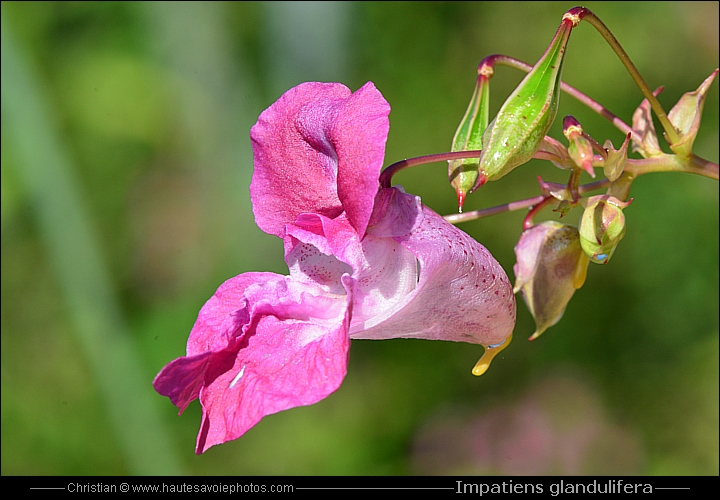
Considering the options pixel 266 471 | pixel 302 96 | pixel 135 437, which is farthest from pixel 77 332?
pixel 302 96

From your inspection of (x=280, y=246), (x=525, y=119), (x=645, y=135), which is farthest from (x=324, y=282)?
(x=280, y=246)

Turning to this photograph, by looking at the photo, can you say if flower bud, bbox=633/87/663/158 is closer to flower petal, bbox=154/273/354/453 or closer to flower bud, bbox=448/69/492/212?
flower bud, bbox=448/69/492/212

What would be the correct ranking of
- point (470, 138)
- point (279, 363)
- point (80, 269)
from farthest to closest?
point (80, 269), point (470, 138), point (279, 363)

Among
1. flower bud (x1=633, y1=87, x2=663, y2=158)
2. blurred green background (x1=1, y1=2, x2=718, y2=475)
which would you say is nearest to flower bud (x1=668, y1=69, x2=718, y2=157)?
flower bud (x1=633, y1=87, x2=663, y2=158)

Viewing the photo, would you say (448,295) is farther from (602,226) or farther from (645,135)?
(645,135)

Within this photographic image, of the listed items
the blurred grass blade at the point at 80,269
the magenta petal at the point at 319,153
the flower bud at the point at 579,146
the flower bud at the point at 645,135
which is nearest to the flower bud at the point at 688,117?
the flower bud at the point at 645,135
